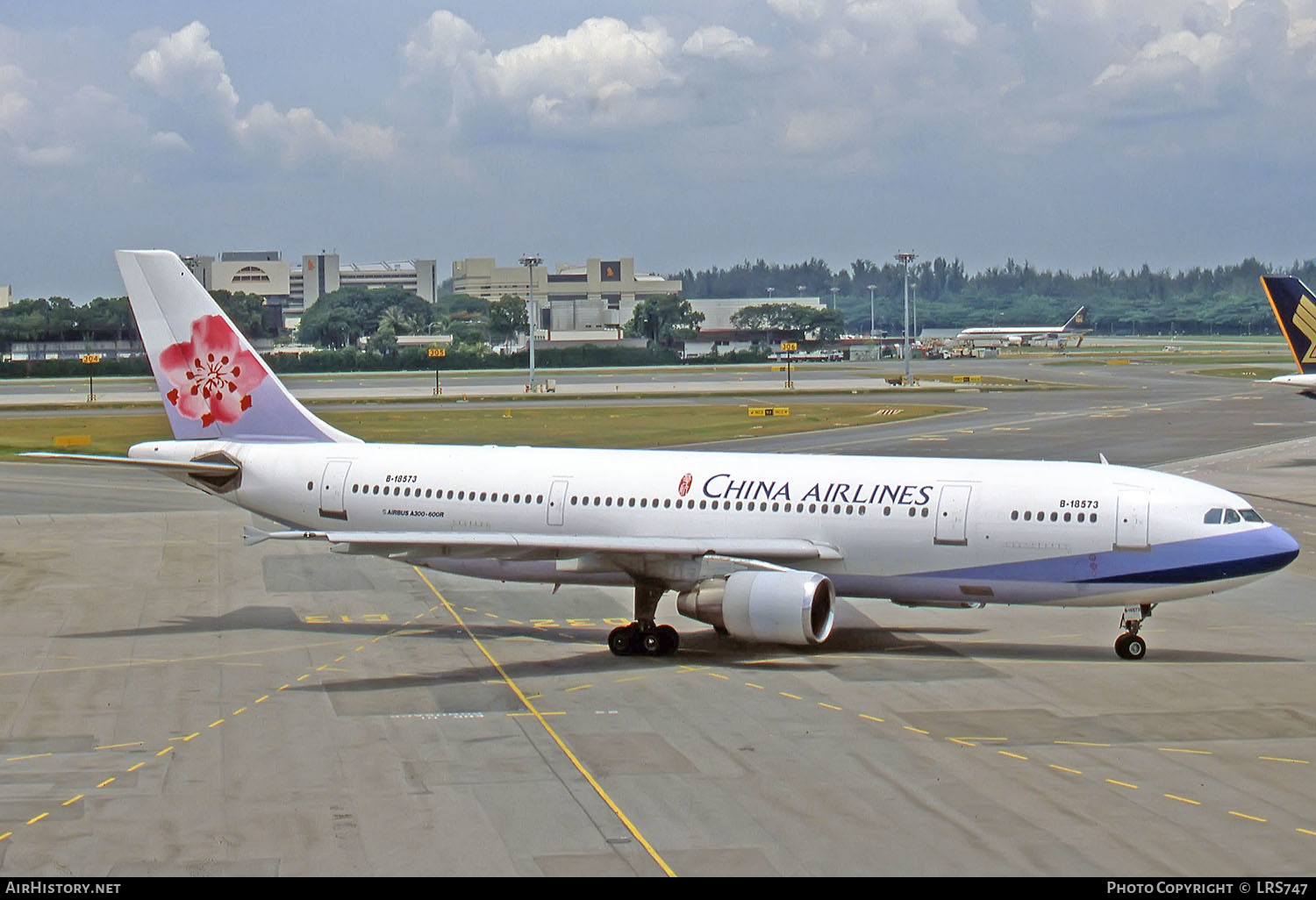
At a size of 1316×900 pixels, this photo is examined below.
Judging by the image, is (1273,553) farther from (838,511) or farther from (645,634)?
(645,634)

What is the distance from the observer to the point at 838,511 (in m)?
34.0

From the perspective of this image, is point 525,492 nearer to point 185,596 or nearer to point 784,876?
point 185,596

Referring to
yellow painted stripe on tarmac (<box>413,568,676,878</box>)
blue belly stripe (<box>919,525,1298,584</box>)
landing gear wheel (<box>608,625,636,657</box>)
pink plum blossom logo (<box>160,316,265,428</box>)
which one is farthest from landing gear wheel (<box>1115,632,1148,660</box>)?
pink plum blossom logo (<box>160,316,265,428</box>)

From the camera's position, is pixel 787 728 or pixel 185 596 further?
pixel 185 596

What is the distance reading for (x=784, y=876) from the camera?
61.6ft

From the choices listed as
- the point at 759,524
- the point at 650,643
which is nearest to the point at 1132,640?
the point at 759,524

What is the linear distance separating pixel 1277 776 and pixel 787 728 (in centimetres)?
803

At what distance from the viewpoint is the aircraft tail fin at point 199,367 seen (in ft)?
132

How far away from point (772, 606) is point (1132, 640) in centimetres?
792

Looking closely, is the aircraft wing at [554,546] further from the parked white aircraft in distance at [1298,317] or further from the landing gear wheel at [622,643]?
the parked white aircraft in distance at [1298,317]

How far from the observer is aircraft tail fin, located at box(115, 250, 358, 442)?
40.2 m

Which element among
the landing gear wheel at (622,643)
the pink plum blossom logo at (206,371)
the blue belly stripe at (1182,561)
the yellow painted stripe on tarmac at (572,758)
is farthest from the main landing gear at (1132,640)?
the pink plum blossom logo at (206,371)

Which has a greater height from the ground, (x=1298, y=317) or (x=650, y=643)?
(x=1298, y=317)
